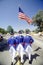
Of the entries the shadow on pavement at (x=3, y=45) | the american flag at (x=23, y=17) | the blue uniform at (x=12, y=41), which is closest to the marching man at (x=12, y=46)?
the blue uniform at (x=12, y=41)

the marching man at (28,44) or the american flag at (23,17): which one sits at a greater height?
the american flag at (23,17)

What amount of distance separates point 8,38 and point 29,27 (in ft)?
0.90

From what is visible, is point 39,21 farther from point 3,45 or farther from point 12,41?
point 3,45

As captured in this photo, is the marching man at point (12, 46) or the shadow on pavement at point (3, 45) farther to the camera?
the shadow on pavement at point (3, 45)

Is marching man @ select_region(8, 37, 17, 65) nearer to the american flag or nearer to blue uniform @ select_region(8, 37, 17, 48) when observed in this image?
blue uniform @ select_region(8, 37, 17, 48)

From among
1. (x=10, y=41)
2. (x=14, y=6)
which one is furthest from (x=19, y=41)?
(x=14, y=6)

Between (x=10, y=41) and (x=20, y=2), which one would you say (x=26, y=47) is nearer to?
(x=10, y=41)

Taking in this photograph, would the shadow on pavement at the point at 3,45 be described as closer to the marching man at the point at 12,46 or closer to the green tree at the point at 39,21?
the marching man at the point at 12,46

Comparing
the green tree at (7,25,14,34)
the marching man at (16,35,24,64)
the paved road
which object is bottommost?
the paved road

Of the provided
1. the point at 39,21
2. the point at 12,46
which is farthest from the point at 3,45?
the point at 39,21

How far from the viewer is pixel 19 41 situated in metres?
4.41

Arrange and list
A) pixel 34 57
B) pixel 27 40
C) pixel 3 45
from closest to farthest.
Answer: pixel 27 40, pixel 34 57, pixel 3 45

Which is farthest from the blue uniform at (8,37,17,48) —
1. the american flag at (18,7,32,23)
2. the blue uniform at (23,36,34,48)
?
the american flag at (18,7,32,23)

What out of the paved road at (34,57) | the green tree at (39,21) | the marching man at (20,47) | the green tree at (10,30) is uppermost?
the green tree at (39,21)
